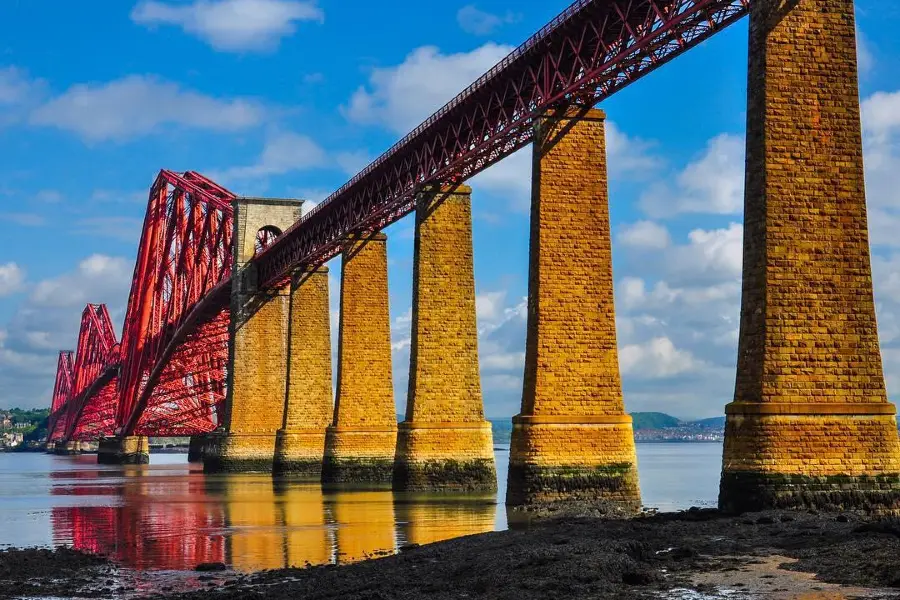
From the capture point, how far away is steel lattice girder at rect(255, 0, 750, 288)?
35.1 m

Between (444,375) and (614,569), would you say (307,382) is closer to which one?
(444,375)

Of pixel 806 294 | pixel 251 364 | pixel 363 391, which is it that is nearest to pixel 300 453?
pixel 363 391

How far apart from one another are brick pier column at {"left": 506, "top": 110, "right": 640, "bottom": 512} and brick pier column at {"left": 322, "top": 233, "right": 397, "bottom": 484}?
2257 centimetres

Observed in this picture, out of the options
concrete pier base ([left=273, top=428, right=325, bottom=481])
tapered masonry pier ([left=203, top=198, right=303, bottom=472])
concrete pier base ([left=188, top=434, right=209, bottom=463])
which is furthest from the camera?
concrete pier base ([left=188, top=434, right=209, bottom=463])

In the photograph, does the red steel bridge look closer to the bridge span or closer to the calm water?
the bridge span

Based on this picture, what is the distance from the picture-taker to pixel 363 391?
199 feet

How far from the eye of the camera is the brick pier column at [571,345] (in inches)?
1455

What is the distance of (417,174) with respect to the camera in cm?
5294

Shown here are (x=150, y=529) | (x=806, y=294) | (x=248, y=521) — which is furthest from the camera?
(x=248, y=521)

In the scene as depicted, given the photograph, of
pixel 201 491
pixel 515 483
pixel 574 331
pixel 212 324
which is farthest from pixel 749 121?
pixel 212 324

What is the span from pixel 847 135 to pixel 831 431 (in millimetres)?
6241

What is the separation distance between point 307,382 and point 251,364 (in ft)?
43.1

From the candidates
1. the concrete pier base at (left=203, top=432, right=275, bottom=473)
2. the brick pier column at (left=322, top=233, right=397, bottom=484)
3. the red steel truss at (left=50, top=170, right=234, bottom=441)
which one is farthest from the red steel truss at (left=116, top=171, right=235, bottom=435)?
the brick pier column at (left=322, top=233, right=397, bottom=484)

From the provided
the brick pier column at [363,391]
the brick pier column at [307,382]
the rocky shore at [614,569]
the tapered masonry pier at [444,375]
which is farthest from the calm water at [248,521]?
the brick pier column at [307,382]
